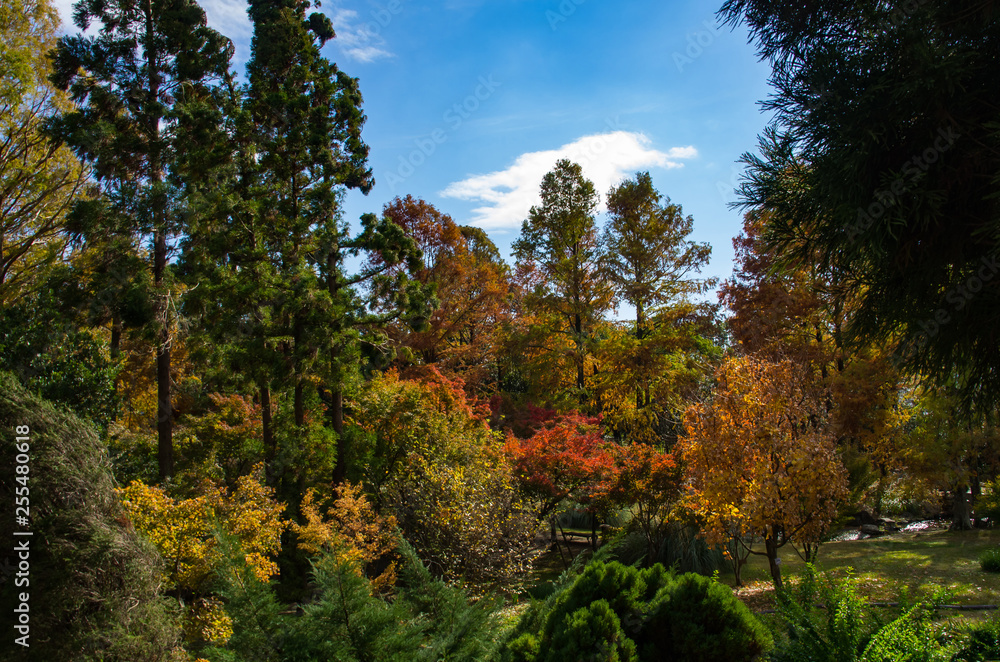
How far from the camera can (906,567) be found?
1084cm

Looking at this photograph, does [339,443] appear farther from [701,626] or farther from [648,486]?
[701,626]

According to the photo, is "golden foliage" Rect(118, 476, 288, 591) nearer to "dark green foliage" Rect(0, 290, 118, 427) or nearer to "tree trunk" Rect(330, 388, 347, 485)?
"dark green foliage" Rect(0, 290, 118, 427)

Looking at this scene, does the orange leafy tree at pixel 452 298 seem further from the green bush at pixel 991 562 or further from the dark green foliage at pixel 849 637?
the dark green foliage at pixel 849 637

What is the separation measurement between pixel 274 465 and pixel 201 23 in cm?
1104

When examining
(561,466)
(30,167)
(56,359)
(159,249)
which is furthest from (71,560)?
(30,167)

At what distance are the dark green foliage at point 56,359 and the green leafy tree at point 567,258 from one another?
12972 millimetres

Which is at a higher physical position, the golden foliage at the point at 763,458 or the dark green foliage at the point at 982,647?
the golden foliage at the point at 763,458

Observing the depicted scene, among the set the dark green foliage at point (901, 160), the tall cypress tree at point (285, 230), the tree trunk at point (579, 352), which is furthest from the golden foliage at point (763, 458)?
the tree trunk at point (579, 352)

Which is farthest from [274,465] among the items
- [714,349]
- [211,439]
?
[714,349]

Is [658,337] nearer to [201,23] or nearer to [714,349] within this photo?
[714,349]

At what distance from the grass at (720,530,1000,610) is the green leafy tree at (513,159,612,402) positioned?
8943mm

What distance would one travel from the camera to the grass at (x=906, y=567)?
8608 millimetres

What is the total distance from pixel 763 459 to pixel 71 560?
842 centimetres

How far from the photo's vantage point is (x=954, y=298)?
6090 millimetres
